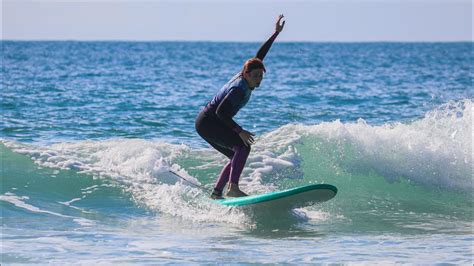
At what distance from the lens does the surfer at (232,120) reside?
29.1ft

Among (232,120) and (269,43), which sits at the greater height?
(269,43)

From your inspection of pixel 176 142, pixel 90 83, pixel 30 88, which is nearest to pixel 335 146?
pixel 176 142

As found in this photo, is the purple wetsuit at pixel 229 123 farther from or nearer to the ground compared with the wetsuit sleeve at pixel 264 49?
nearer to the ground

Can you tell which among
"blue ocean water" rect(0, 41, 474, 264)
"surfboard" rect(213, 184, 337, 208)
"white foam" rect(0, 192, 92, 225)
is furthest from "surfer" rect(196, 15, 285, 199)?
"white foam" rect(0, 192, 92, 225)

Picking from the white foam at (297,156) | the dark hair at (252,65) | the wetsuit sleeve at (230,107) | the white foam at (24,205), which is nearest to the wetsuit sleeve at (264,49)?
the dark hair at (252,65)

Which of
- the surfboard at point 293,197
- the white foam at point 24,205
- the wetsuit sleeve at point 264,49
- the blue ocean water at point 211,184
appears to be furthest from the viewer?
the white foam at point 24,205

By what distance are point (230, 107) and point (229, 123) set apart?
0.59 feet

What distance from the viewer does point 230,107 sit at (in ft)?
29.3

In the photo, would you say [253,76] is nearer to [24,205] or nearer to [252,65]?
[252,65]

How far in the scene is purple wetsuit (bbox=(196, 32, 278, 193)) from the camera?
29.2 feet

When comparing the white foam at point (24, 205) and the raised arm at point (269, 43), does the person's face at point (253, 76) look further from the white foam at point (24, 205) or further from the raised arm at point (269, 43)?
the white foam at point (24, 205)

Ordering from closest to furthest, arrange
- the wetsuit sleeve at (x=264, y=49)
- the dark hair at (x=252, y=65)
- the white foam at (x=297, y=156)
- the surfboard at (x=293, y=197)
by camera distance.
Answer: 1. the dark hair at (x=252, y=65)
2. the surfboard at (x=293, y=197)
3. the wetsuit sleeve at (x=264, y=49)
4. the white foam at (x=297, y=156)

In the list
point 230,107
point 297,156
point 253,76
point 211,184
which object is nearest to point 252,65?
point 253,76
